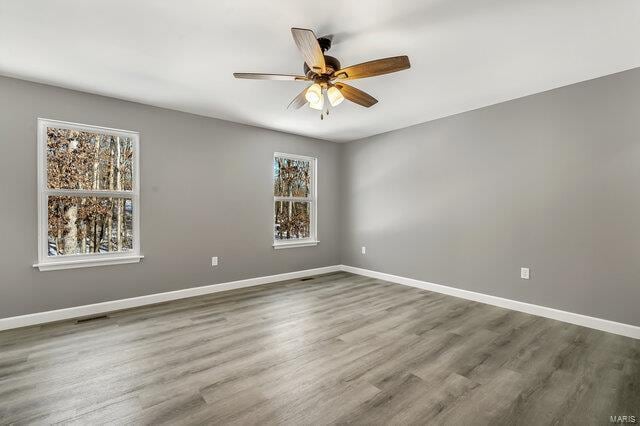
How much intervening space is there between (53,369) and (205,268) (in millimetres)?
1999

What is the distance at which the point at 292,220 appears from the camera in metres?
5.11

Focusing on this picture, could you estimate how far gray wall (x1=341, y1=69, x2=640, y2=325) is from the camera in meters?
2.75

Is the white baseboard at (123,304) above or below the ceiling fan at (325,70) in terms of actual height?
below

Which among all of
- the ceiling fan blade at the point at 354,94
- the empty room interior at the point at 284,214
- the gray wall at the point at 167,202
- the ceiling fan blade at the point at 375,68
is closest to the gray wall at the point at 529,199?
the empty room interior at the point at 284,214

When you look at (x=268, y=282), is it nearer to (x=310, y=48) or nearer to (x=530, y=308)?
(x=530, y=308)

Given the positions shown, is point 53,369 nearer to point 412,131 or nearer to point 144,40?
point 144,40

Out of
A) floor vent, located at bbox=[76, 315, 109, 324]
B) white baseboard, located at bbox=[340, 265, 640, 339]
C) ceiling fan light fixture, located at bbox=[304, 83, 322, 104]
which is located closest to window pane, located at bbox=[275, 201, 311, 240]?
white baseboard, located at bbox=[340, 265, 640, 339]

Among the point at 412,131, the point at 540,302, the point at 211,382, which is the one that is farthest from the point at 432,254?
the point at 211,382

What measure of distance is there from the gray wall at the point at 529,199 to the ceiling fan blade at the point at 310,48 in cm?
262

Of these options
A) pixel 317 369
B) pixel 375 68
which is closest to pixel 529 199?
pixel 375 68

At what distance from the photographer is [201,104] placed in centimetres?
359

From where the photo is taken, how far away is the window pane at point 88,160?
313 centimetres

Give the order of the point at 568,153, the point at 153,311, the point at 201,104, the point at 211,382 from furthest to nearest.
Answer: the point at 201,104 → the point at 153,311 → the point at 568,153 → the point at 211,382

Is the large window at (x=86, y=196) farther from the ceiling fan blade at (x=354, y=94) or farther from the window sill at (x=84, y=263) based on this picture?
the ceiling fan blade at (x=354, y=94)
